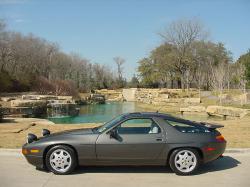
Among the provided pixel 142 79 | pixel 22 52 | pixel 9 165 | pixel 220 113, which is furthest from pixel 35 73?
pixel 9 165

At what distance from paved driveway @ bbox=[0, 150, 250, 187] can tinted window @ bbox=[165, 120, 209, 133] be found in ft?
2.60

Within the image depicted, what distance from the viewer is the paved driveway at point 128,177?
21.7ft

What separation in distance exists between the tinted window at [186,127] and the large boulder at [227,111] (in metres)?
20.9

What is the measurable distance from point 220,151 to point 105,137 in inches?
89.4

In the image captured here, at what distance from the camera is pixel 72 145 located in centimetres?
733

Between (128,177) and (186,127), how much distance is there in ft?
5.14

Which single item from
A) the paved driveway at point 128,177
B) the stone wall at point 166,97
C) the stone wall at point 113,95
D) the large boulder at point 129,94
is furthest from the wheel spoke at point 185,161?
the stone wall at point 113,95

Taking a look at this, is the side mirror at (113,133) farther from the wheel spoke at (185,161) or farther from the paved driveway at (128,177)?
the wheel spoke at (185,161)

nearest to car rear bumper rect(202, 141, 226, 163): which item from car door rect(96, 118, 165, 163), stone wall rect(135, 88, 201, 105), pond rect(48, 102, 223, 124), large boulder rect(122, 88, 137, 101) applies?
car door rect(96, 118, 165, 163)

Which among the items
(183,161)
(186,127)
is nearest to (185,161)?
(183,161)

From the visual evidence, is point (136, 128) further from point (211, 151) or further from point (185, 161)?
point (211, 151)

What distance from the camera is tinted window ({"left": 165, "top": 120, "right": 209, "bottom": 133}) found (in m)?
7.55

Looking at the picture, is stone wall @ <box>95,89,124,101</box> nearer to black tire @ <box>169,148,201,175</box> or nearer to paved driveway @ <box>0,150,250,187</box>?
paved driveway @ <box>0,150,250,187</box>

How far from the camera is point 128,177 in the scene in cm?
704
